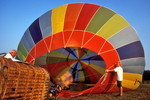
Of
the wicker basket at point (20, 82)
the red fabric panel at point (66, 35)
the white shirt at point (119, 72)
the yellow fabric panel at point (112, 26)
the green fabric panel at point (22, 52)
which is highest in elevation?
the yellow fabric panel at point (112, 26)

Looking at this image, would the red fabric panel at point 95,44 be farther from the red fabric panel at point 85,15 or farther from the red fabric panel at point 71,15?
the red fabric panel at point 71,15

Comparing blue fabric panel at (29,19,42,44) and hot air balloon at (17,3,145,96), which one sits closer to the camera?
hot air balloon at (17,3,145,96)

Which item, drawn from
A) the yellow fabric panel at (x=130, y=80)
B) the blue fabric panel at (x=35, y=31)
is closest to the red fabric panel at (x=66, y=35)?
the blue fabric panel at (x=35, y=31)

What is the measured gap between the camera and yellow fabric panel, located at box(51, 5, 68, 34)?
25.7ft

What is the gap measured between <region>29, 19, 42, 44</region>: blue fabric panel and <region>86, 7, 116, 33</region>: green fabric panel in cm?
193

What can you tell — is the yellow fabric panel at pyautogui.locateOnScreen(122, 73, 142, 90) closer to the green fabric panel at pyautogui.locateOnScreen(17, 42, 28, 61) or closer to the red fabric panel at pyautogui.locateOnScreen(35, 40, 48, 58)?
the red fabric panel at pyautogui.locateOnScreen(35, 40, 48, 58)

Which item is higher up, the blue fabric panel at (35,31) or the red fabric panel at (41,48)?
the blue fabric panel at (35,31)

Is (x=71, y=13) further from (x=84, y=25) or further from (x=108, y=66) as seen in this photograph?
(x=108, y=66)

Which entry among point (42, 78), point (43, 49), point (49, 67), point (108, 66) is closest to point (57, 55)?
point (49, 67)

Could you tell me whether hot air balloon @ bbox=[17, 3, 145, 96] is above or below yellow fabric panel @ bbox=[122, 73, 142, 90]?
above

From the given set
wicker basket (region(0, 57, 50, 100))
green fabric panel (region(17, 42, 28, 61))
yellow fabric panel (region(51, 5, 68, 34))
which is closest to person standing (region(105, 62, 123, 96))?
yellow fabric panel (region(51, 5, 68, 34))

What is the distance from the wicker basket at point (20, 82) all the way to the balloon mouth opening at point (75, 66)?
18.7ft

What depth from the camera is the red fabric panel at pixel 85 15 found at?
25.6 feet

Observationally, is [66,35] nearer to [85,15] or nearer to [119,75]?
[85,15]
